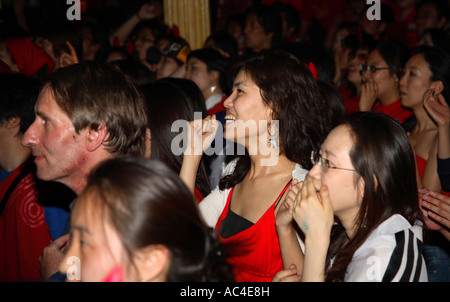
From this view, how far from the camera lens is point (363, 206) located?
165 centimetres

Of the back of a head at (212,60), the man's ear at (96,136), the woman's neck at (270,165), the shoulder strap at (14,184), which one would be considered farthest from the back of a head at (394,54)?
the shoulder strap at (14,184)

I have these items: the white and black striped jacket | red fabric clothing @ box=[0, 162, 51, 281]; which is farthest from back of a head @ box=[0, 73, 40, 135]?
the white and black striped jacket

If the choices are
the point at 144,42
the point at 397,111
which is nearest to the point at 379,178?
the point at 397,111

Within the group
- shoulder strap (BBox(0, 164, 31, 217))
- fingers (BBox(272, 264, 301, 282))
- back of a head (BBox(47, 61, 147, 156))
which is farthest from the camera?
shoulder strap (BBox(0, 164, 31, 217))

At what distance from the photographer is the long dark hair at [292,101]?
2129mm

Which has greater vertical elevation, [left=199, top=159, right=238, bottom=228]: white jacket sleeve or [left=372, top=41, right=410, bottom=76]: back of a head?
[left=372, top=41, right=410, bottom=76]: back of a head

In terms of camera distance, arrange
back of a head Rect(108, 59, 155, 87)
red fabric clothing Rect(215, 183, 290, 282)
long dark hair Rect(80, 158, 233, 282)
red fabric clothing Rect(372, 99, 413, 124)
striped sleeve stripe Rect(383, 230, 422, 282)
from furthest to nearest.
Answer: red fabric clothing Rect(372, 99, 413, 124), back of a head Rect(108, 59, 155, 87), red fabric clothing Rect(215, 183, 290, 282), striped sleeve stripe Rect(383, 230, 422, 282), long dark hair Rect(80, 158, 233, 282)

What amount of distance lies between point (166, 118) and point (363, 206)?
3.75 feet

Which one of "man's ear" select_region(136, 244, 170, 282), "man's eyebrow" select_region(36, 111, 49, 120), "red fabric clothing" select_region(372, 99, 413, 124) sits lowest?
→ "red fabric clothing" select_region(372, 99, 413, 124)

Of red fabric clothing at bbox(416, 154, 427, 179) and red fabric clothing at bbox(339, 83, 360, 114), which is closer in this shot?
red fabric clothing at bbox(416, 154, 427, 179)

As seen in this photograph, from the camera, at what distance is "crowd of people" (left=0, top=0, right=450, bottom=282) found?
1.19 m

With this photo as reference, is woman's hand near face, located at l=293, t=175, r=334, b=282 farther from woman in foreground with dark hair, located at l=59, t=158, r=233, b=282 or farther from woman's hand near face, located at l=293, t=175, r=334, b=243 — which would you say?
woman in foreground with dark hair, located at l=59, t=158, r=233, b=282

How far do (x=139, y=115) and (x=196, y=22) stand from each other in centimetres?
412
